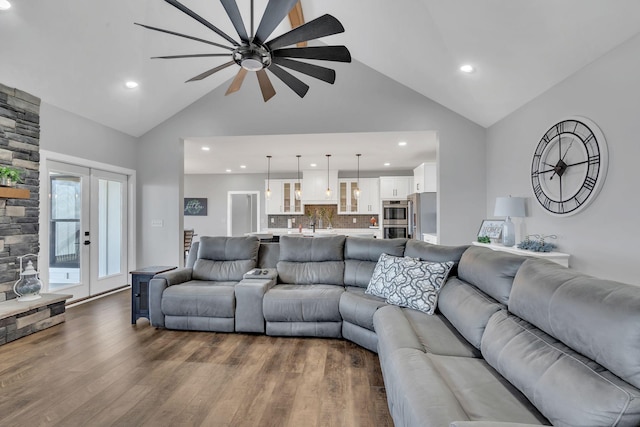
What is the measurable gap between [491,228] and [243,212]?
6698mm

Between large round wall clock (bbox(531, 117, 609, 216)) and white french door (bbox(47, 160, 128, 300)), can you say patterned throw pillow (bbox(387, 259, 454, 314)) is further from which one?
white french door (bbox(47, 160, 128, 300))

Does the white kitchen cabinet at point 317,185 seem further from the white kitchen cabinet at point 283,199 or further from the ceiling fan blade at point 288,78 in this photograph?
the ceiling fan blade at point 288,78

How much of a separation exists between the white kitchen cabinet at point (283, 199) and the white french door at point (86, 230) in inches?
157

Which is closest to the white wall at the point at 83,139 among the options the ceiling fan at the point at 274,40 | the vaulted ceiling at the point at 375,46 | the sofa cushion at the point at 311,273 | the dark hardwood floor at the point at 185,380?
the vaulted ceiling at the point at 375,46

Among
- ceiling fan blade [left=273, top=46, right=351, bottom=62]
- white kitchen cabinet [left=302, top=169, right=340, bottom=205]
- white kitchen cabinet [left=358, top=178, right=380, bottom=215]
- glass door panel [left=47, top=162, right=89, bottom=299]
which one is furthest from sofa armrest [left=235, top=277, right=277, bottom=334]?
white kitchen cabinet [left=358, top=178, right=380, bottom=215]

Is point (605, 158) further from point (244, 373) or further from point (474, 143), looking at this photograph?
point (244, 373)

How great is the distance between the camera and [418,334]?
2125 mm

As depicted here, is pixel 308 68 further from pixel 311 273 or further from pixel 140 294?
pixel 140 294

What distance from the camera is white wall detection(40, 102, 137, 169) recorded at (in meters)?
4.01

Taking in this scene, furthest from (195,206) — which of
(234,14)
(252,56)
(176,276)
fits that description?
(234,14)

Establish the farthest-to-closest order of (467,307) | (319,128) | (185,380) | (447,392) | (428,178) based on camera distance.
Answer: (428,178) → (319,128) → (185,380) → (467,307) → (447,392)

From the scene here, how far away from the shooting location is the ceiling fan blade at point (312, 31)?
2045 millimetres

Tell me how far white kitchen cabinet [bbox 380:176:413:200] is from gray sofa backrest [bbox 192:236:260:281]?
16.2ft

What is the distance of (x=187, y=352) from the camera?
2.89 metres
